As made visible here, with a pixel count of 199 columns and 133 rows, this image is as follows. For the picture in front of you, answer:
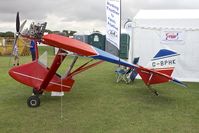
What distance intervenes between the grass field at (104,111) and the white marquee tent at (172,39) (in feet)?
7.09

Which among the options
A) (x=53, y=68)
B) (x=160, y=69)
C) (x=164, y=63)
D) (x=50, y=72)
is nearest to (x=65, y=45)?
(x=53, y=68)

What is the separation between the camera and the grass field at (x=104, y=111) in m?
6.80

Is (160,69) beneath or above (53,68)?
beneath

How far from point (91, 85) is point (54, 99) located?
2.98m

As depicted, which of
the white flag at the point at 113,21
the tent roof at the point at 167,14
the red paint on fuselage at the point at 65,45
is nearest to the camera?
the red paint on fuselage at the point at 65,45

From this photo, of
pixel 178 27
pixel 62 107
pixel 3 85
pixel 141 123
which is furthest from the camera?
pixel 178 27

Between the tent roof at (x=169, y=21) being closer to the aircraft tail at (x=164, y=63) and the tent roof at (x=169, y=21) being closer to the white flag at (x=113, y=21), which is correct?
the white flag at (x=113, y=21)

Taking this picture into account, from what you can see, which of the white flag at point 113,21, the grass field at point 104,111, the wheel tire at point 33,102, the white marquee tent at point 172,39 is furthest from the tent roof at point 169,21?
the wheel tire at point 33,102

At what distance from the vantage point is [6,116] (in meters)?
7.62

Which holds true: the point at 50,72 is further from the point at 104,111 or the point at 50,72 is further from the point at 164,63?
the point at 164,63

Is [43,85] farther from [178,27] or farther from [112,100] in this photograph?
[178,27]

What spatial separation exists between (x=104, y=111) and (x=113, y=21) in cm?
493

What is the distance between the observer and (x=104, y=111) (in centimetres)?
818

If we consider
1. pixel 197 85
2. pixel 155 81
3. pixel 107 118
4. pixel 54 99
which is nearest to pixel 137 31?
pixel 197 85
